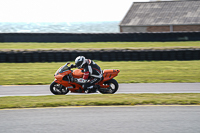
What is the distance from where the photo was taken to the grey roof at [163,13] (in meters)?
43.3

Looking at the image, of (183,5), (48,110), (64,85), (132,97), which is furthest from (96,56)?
(183,5)

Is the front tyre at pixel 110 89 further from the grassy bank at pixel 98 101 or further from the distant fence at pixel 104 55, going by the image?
the distant fence at pixel 104 55

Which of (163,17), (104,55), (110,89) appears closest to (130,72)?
(104,55)

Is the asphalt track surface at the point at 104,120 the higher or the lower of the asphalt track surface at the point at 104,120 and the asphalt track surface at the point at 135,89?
the lower

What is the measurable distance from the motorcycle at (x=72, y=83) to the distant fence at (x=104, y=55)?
8.84m

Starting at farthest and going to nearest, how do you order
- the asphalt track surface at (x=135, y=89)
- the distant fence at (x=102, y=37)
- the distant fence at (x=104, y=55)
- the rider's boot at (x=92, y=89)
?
the distant fence at (x=102, y=37) → the distant fence at (x=104, y=55) → the asphalt track surface at (x=135, y=89) → the rider's boot at (x=92, y=89)

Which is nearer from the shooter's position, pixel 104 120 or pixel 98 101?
pixel 104 120

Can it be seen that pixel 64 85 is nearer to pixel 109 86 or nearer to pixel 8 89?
pixel 109 86

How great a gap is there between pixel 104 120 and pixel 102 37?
22967 millimetres

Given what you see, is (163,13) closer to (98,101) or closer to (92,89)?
(92,89)

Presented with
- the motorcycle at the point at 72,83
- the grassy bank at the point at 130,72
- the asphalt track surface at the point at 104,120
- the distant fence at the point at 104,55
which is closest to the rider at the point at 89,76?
the motorcycle at the point at 72,83

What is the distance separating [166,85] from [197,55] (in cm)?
794

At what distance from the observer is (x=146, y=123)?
6906 millimetres

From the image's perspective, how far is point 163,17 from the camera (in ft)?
146
